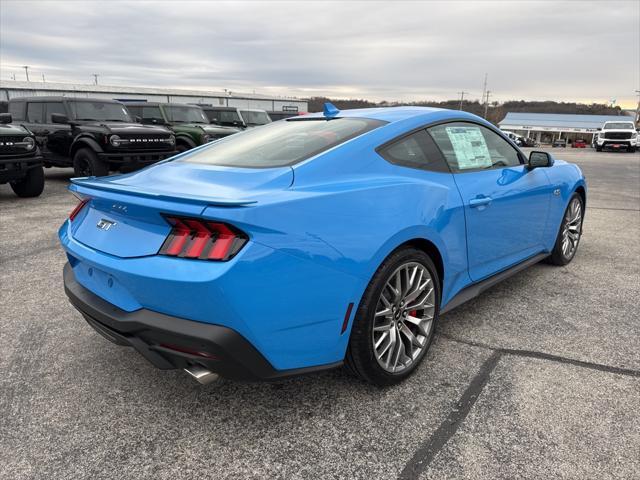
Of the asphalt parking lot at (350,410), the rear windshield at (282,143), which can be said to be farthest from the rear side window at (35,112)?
the rear windshield at (282,143)

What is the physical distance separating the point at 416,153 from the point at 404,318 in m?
0.95

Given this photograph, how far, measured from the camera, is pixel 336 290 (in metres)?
2.16

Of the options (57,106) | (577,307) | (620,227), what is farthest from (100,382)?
(57,106)

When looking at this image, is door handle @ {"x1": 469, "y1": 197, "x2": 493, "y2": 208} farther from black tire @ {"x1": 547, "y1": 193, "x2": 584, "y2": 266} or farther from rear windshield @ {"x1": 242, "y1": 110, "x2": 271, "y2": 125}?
rear windshield @ {"x1": 242, "y1": 110, "x2": 271, "y2": 125}

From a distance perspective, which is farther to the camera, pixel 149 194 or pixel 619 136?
pixel 619 136

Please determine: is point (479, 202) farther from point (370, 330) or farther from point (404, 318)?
point (370, 330)

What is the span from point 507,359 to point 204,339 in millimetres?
1900

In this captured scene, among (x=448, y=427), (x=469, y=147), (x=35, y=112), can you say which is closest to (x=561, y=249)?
(x=469, y=147)

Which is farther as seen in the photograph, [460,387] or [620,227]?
[620,227]

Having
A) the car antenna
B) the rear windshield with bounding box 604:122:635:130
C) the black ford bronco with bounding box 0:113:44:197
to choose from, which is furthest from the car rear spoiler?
the rear windshield with bounding box 604:122:635:130

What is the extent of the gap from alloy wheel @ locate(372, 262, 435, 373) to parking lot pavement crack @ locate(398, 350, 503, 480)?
33 cm

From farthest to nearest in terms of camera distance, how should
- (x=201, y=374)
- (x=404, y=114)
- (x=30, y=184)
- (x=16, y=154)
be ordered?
(x=30, y=184), (x=16, y=154), (x=404, y=114), (x=201, y=374)

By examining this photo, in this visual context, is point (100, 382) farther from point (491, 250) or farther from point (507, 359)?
point (491, 250)

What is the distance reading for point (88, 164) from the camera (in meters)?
9.33
